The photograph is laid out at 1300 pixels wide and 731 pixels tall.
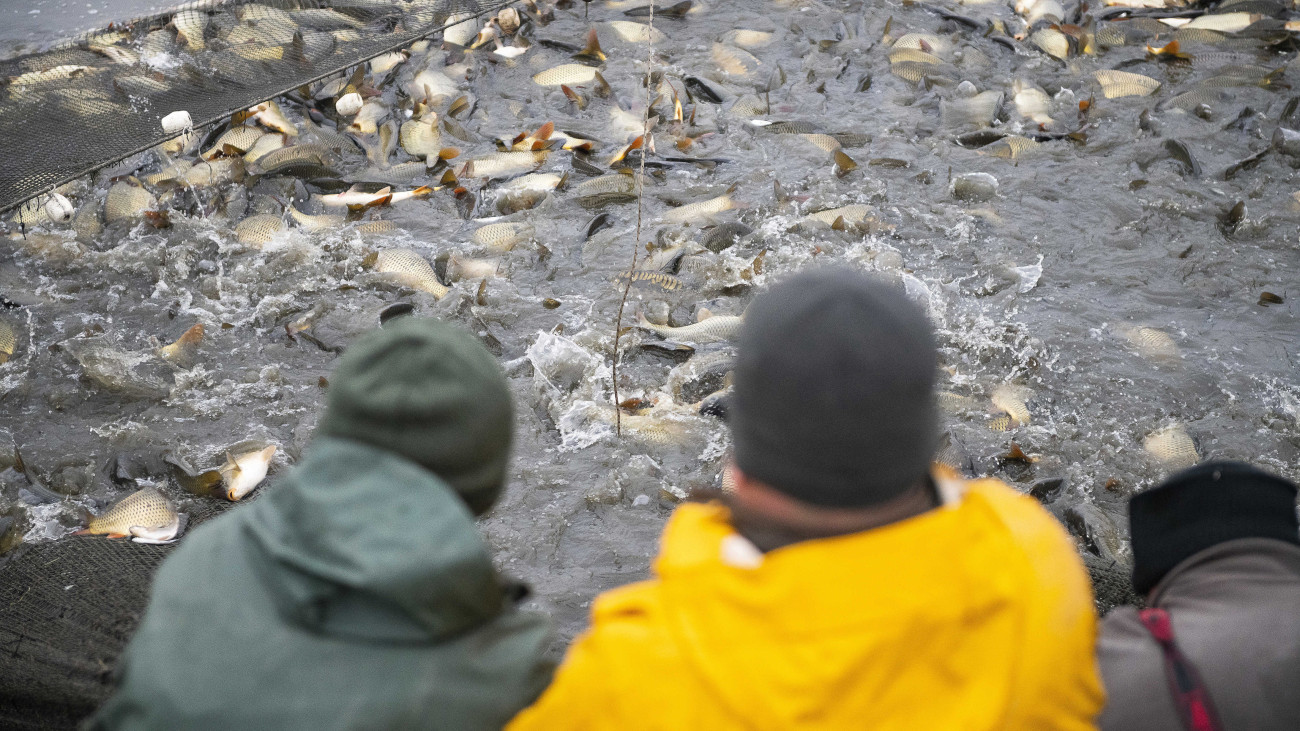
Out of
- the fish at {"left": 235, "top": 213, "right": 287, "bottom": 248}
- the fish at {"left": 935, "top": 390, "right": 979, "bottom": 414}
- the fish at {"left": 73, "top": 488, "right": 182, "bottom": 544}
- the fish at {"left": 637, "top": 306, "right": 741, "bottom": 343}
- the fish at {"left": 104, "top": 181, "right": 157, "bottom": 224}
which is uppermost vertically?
the fish at {"left": 104, "top": 181, "right": 157, "bottom": 224}

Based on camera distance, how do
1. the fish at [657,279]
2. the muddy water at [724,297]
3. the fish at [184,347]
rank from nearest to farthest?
the muddy water at [724,297] → the fish at [184,347] → the fish at [657,279]

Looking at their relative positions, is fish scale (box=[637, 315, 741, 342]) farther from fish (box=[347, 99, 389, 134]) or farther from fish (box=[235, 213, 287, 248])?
fish (box=[347, 99, 389, 134])

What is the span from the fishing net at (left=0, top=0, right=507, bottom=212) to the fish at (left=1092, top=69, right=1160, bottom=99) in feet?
12.9

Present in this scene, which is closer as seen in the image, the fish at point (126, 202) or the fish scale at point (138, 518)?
the fish scale at point (138, 518)

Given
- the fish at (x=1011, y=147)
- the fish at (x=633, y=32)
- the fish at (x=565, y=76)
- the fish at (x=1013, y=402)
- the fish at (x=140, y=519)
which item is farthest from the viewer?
the fish at (x=633, y=32)

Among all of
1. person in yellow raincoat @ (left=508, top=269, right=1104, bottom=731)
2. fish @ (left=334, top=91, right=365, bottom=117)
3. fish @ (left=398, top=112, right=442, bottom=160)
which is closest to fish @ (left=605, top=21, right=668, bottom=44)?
fish @ (left=398, top=112, right=442, bottom=160)

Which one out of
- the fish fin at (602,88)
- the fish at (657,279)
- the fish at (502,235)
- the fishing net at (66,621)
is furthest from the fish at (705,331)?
the fish fin at (602,88)

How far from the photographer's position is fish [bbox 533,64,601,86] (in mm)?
5910

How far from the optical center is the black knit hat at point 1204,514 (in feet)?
4.60

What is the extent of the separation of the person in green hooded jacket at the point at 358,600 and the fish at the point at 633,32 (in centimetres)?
562

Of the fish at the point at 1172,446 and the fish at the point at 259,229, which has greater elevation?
the fish at the point at 259,229

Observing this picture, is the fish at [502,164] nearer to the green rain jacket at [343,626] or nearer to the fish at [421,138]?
the fish at [421,138]

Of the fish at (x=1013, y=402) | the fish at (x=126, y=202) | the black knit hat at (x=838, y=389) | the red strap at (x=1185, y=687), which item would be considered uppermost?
the black knit hat at (x=838, y=389)

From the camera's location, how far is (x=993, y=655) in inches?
42.7
